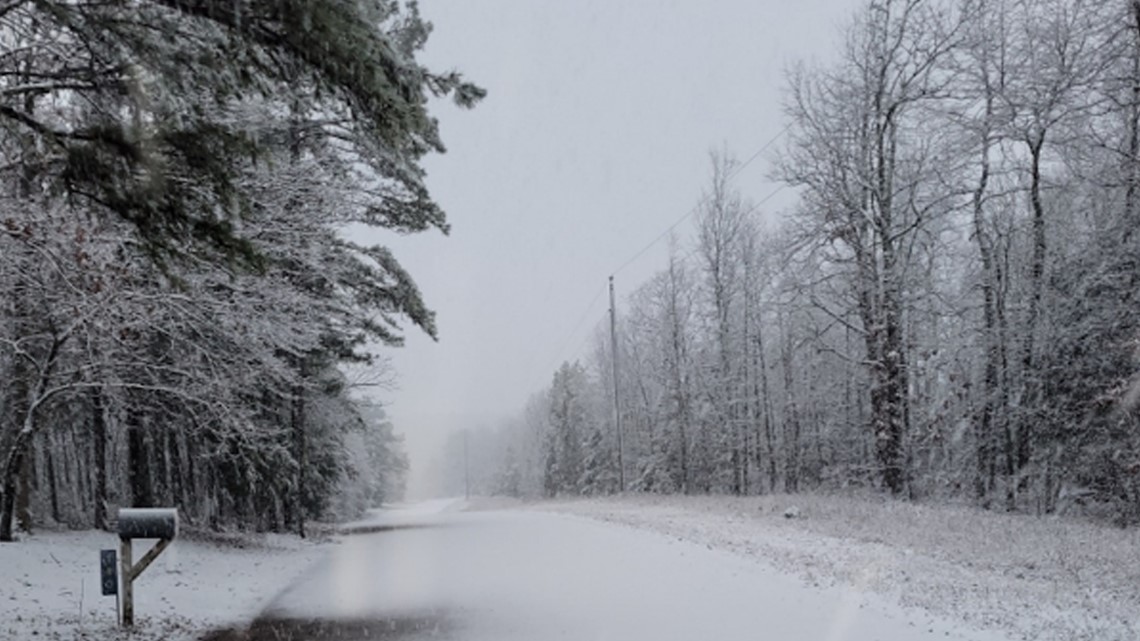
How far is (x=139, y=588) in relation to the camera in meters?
10.2

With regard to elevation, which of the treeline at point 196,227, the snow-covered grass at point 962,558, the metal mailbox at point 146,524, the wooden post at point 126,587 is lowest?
the snow-covered grass at point 962,558

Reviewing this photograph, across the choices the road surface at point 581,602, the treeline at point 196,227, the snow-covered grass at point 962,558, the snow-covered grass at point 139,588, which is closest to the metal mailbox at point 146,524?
the snow-covered grass at point 139,588

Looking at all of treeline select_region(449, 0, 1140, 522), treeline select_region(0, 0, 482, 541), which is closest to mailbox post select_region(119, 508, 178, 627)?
treeline select_region(0, 0, 482, 541)

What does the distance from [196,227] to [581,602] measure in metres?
5.96

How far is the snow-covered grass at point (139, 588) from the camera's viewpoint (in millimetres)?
8031

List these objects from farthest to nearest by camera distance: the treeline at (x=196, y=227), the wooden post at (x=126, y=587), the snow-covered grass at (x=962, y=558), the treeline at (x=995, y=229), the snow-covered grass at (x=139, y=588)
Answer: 1. the treeline at (x=995, y=229)
2. the wooden post at (x=126, y=587)
3. the snow-covered grass at (x=139, y=588)
4. the snow-covered grass at (x=962, y=558)
5. the treeline at (x=196, y=227)

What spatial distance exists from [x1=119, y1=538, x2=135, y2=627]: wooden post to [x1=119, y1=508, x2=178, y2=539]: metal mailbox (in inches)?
9.4

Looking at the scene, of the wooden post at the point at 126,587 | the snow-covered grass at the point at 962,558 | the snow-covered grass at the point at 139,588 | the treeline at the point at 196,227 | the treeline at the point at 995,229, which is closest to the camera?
the treeline at the point at 196,227

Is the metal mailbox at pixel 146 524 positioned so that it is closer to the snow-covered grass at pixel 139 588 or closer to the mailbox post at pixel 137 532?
the mailbox post at pixel 137 532

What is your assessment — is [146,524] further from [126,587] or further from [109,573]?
[126,587]

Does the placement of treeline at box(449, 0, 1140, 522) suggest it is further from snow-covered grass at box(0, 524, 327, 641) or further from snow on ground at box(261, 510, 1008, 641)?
snow-covered grass at box(0, 524, 327, 641)

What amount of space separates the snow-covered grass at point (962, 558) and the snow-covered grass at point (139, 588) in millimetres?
6939

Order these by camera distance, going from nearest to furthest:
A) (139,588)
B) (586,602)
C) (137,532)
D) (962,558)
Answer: (137,532) → (586,602) → (139,588) → (962,558)

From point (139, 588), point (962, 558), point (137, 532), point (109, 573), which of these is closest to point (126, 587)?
point (109, 573)
